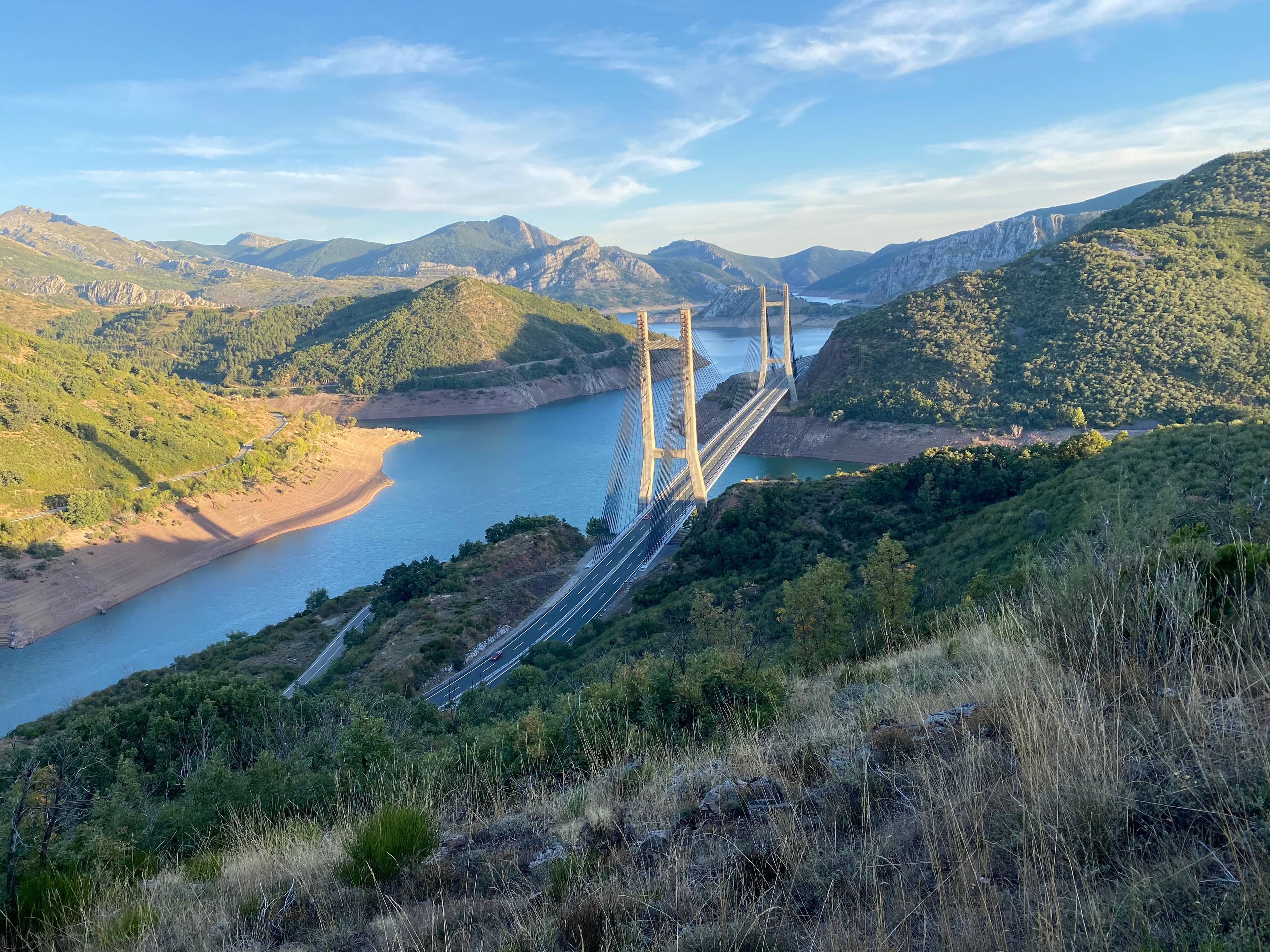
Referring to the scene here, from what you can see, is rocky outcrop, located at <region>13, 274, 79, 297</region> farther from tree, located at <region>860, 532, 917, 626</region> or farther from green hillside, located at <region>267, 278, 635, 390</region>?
tree, located at <region>860, 532, 917, 626</region>

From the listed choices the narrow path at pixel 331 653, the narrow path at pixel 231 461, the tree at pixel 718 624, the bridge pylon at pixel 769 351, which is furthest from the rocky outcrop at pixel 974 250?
the tree at pixel 718 624

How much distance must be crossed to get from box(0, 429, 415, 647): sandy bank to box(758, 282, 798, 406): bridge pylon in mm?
26193

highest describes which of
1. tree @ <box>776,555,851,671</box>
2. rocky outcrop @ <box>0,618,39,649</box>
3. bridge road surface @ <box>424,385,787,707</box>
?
tree @ <box>776,555,851,671</box>

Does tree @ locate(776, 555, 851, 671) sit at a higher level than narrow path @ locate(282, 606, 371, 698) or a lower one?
higher

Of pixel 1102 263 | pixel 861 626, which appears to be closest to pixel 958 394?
pixel 1102 263

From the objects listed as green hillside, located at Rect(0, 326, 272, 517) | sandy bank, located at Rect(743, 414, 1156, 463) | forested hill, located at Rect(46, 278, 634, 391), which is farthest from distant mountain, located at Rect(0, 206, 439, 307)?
sandy bank, located at Rect(743, 414, 1156, 463)

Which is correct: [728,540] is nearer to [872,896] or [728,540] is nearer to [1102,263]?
[872,896]

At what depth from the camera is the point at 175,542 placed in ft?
107

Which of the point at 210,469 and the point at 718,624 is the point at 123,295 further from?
the point at 718,624

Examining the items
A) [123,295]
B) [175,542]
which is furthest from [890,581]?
[123,295]

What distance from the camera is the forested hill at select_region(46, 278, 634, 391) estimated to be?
70.7 meters

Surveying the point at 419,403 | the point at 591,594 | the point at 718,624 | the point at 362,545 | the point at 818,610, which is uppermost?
the point at 419,403

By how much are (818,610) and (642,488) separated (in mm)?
17279

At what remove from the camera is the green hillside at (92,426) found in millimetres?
32906
